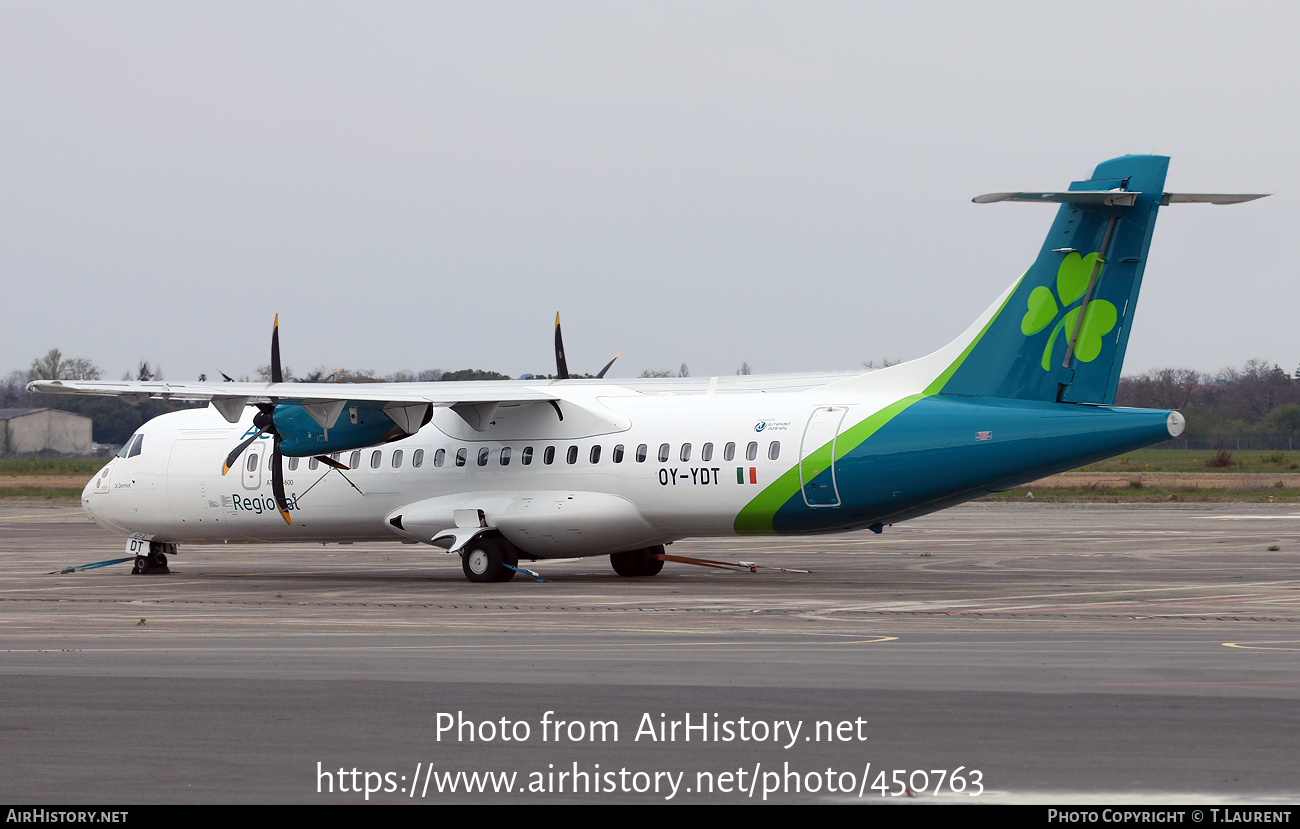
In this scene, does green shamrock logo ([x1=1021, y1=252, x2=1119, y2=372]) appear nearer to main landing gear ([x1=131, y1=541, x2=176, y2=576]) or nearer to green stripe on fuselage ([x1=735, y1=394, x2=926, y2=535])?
green stripe on fuselage ([x1=735, y1=394, x2=926, y2=535])

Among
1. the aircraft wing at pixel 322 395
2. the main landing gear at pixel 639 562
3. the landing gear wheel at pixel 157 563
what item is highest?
the aircraft wing at pixel 322 395

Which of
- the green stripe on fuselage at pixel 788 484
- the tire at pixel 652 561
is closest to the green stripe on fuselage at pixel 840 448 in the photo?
the green stripe on fuselage at pixel 788 484

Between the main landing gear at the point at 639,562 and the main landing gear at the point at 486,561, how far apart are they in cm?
260

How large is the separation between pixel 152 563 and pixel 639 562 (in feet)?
34.3

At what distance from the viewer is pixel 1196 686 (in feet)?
37.7

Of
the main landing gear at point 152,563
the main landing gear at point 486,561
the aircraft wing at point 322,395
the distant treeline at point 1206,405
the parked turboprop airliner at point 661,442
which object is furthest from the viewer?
the distant treeline at point 1206,405

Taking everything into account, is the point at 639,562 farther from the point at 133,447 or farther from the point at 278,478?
the point at 133,447

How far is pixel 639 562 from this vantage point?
2708 cm

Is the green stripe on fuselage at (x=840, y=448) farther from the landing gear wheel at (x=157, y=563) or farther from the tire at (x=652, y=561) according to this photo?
the landing gear wheel at (x=157, y=563)

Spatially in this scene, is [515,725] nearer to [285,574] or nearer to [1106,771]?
[1106,771]

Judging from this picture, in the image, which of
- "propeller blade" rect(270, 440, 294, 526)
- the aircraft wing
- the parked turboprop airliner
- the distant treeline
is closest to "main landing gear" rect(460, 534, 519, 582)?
the parked turboprop airliner

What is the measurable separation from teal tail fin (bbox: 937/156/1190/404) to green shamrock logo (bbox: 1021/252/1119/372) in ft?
0.05

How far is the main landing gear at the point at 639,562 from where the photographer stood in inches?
1065

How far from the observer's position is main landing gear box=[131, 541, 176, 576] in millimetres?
29250
